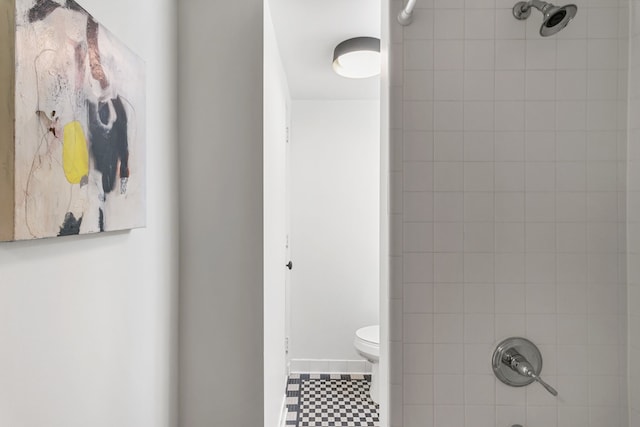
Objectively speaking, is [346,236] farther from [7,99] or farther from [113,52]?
[7,99]

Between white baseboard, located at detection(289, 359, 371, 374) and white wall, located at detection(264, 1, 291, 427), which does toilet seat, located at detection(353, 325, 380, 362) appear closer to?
white baseboard, located at detection(289, 359, 371, 374)

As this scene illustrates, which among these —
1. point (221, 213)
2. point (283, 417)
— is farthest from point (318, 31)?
point (283, 417)

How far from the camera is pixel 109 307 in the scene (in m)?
1.13

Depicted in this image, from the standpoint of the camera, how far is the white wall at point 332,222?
11.3ft

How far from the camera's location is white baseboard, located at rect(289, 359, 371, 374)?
343 cm

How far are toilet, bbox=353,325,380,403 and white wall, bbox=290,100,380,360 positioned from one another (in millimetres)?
501
